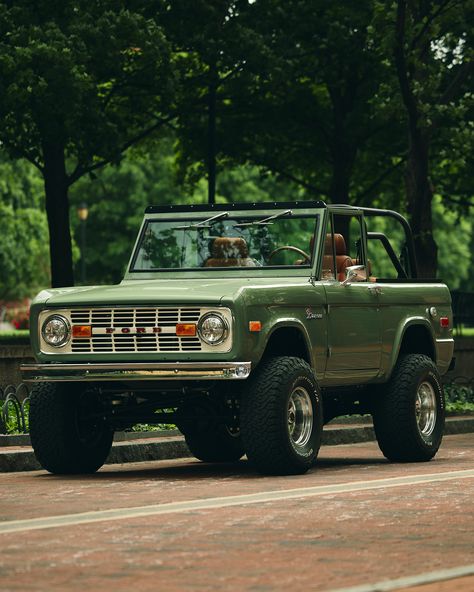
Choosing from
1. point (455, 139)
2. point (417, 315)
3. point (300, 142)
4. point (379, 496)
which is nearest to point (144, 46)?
point (455, 139)

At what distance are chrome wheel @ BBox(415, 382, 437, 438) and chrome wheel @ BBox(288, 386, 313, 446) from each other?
2140mm

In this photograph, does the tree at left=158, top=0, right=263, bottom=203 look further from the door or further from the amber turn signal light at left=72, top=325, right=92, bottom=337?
the amber turn signal light at left=72, top=325, right=92, bottom=337

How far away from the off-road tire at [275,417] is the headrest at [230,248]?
1.65m

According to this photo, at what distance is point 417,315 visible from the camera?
656 inches

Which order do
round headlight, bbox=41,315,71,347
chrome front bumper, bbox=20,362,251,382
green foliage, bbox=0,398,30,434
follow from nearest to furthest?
chrome front bumper, bbox=20,362,251,382 < round headlight, bbox=41,315,71,347 < green foliage, bbox=0,398,30,434

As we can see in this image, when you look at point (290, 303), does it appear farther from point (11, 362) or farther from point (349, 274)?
point (11, 362)

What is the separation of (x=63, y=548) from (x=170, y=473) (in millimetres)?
5631

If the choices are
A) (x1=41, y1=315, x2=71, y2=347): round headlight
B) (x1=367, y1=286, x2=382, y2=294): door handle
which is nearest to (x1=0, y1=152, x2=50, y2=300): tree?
(x1=367, y1=286, x2=382, y2=294): door handle

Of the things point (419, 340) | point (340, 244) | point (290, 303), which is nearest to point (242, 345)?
point (290, 303)

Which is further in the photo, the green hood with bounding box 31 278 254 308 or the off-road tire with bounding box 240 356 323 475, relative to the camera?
the green hood with bounding box 31 278 254 308

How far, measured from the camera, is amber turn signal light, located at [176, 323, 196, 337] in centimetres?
1403

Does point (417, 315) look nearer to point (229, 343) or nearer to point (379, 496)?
point (229, 343)

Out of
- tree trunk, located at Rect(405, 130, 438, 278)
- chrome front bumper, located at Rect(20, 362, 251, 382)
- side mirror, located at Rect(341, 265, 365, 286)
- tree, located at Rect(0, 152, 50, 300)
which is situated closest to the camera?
chrome front bumper, located at Rect(20, 362, 251, 382)

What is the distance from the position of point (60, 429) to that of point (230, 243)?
7.99 ft
